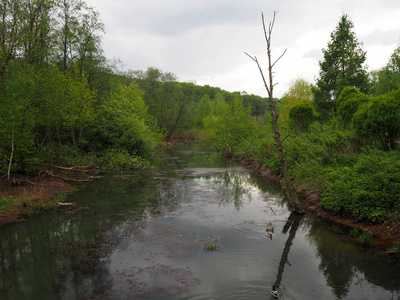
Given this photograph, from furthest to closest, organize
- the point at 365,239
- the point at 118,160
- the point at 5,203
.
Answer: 1. the point at 118,160
2. the point at 5,203
3. the point at 365,239

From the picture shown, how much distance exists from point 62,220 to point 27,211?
1958mm

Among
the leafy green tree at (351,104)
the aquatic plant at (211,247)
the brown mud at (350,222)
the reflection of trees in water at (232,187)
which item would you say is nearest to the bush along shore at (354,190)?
the brown mud at (350,222)

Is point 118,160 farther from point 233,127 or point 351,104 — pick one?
point 351,104

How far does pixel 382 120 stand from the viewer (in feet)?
40.6

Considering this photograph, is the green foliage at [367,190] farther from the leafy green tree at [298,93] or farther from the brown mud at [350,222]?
the leafy green tree at [298,93]

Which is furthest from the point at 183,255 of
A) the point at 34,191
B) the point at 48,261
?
the point at 34,191

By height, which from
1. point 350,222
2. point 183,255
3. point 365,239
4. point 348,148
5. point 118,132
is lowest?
point 183,255

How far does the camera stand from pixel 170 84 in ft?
178

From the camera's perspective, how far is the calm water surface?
20.3 feet

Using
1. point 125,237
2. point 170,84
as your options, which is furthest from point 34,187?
point 170,84

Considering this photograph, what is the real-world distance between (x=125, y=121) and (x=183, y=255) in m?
18.5

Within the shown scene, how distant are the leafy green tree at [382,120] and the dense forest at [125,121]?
4 centimetres

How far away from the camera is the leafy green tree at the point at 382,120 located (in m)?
12.2

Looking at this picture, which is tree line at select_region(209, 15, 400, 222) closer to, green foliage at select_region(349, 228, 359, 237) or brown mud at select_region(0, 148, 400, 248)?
brown mud at select_region(0, 148, 400, 248)
